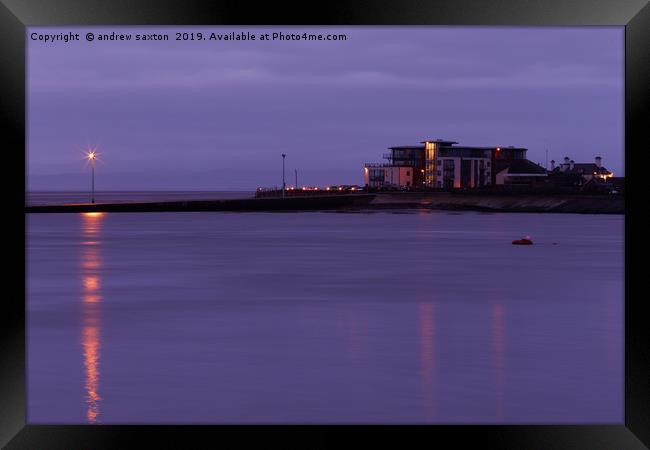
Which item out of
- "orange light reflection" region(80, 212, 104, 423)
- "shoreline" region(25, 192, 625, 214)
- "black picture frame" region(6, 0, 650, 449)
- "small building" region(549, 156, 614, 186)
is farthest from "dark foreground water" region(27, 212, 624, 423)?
"small building" region(549, 156, 614, 186)

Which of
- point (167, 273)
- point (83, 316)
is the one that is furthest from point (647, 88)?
point (167, 273)

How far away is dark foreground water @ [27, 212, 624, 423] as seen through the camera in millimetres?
9148

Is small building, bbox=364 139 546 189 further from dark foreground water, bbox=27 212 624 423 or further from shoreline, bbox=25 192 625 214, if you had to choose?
dark foreground water, bbox=27 212 624 423

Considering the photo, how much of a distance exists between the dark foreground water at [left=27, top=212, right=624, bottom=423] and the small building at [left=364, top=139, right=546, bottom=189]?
96578 millimetres

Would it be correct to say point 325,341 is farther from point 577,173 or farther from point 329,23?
point 577,173

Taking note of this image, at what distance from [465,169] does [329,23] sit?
419 ft

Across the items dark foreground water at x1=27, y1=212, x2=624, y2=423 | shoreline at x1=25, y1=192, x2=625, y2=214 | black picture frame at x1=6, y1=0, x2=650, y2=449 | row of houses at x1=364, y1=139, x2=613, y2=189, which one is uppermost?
row of houses at x1=364, y1=139, x2=613, y2=189

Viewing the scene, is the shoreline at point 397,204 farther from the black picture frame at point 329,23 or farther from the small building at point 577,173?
the black picture frame at point 329,23

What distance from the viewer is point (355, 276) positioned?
2811 centimetres

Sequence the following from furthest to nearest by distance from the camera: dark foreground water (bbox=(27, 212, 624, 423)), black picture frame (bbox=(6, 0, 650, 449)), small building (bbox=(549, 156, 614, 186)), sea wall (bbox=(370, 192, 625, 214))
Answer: small building (bbox=(549, 156, 614, 186)) → sea wall (bbox=(370, 192, 625, 214)) → dark foreground water (bbox=(27, 212, 624, 423)) → black picture frame (bbox=(6, 0, 650, 449))

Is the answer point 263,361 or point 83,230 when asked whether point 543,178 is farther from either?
point 263,361

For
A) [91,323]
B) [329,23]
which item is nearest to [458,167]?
[91,323]

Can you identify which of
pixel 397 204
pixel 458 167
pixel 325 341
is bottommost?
pixel 325 341

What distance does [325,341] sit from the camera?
46.9ft
